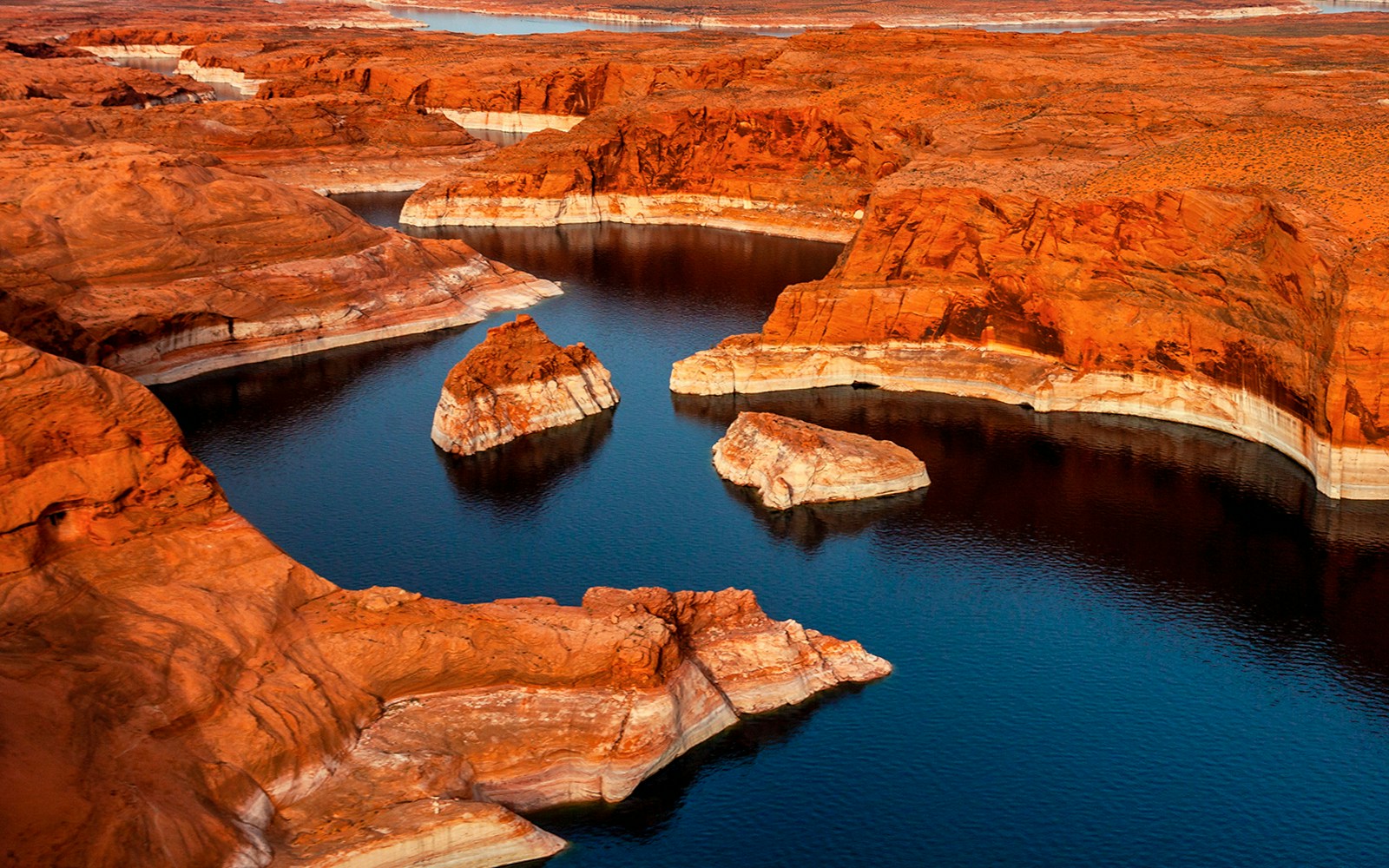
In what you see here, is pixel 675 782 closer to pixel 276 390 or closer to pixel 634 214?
pixel 276 390

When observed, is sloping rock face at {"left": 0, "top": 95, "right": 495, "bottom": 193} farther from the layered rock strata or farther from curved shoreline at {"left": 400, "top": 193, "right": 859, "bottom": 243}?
the layered rock strata

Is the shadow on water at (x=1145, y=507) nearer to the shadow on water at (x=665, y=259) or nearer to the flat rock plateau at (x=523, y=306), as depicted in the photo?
the flat rock plateau at (x=523, y=306)

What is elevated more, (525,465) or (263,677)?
(263,677)

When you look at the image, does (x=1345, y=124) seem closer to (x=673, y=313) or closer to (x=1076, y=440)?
(x=1076, y=440)

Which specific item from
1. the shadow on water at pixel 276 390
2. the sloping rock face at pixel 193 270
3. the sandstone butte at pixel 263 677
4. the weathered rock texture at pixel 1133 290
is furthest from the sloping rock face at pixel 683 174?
the sandstone butte at pixel 263 677

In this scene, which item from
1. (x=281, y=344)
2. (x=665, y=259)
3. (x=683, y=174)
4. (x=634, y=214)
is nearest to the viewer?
(x=281, y=344)

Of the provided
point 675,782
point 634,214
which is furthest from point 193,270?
point 675,782

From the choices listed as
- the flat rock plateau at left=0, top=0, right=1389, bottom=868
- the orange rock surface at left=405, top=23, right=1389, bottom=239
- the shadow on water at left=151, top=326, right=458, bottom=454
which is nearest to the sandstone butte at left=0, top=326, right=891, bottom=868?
the flat rock plateau at left=0, top=0, right=1389, bottom=868
